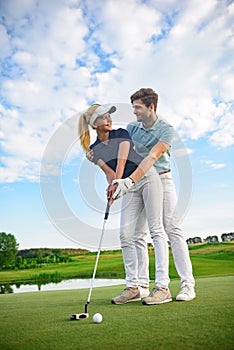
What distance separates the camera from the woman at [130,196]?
3021 millimetres

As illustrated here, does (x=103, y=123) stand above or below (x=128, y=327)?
above

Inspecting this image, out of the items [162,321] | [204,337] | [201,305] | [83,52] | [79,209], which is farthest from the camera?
[83,52]

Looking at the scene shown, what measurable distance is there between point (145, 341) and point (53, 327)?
26.6 inches

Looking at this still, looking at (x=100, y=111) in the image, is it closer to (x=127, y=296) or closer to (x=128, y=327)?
(x=127, y=296)

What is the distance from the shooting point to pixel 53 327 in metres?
2.06

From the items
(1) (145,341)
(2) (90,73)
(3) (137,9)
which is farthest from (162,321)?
(3) (137,9)

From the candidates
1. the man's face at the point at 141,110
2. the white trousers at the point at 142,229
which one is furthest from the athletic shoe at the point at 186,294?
the man's face at the point at 141,110

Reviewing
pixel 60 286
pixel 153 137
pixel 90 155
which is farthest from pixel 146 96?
pixel 60 286

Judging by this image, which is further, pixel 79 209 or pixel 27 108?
pixel 27 108

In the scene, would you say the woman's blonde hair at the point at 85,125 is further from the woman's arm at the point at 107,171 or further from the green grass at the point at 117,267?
the green grass at the point at 117,267

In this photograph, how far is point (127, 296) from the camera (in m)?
3.02

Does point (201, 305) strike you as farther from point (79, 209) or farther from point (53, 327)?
point (79, 209)

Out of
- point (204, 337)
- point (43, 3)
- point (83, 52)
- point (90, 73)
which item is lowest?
point (204, 337)

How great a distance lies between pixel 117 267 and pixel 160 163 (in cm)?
863
